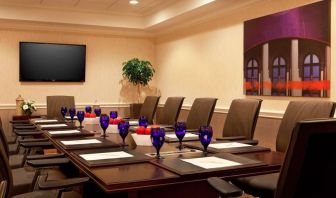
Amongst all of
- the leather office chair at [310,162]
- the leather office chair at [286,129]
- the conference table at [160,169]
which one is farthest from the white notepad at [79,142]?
the leather office chair at [310,162]

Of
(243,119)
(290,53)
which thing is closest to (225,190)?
(243,119)

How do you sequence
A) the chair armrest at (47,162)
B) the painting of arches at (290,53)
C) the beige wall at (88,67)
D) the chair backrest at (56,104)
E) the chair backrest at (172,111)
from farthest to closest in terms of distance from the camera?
1. the beige wall at (88,67)
2. the chair backrest at (56,104)
3. the chair backrest at (172,111)
4. the painting of arches at (290,53)
5. the chair armrest at (47,162)

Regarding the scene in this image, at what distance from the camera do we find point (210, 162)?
174cm

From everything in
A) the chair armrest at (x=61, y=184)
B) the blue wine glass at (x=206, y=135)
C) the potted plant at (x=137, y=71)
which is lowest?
the chair armrest at (x=61, y=184)

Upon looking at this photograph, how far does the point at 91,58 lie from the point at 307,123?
6.42 meters

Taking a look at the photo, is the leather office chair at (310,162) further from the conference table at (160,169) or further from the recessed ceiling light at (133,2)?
the recessed ceiling light at (133,2)

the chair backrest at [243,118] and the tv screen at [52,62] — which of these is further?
the tv screen at [52,62]

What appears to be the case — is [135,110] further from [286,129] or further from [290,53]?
[286,129]

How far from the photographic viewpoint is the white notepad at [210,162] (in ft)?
5.49

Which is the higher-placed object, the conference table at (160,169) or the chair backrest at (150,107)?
the chair backrest at (150,107)

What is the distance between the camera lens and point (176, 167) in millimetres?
1614

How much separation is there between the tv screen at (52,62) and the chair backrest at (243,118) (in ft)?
14.6

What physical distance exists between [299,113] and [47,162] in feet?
5.52

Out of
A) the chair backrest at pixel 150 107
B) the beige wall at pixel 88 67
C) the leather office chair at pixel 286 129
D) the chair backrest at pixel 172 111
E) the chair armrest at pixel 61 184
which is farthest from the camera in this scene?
the beige wall at pixel 88 67
